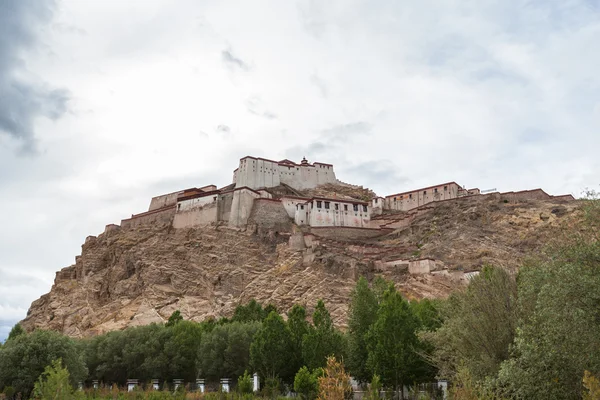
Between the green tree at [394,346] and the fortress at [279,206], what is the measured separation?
38581 millimetres

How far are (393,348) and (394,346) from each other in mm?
106

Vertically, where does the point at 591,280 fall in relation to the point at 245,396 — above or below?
above

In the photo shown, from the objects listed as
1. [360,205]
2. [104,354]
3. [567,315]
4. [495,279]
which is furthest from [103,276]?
[567,315]

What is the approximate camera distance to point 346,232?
64062mm

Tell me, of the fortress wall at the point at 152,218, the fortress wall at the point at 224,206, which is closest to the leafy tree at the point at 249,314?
the fortress wall at the point at 224,206

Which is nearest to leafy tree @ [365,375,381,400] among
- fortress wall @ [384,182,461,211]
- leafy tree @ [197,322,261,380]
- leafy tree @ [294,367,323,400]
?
leafy tree @ [294,367,323,400]

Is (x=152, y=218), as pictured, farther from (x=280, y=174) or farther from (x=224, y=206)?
(x=280, y=174)

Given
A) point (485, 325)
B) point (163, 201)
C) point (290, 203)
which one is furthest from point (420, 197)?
point (485, 325)

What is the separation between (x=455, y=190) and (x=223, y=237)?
108 ft

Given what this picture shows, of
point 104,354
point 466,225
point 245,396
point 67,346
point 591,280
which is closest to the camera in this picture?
point 591,280

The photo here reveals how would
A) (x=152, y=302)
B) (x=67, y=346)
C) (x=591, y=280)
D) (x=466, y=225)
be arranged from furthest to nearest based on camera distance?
(x=466, y=225) < (x=152, y=302) < (x=67, y=346) < (x=591, y=280)

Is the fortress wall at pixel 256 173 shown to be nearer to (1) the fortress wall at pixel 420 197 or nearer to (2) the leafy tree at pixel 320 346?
(1) the fortress wall at pixel 420 197

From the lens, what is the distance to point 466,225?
60.3 meters

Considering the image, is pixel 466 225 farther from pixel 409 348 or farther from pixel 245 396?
pixel 245 396
